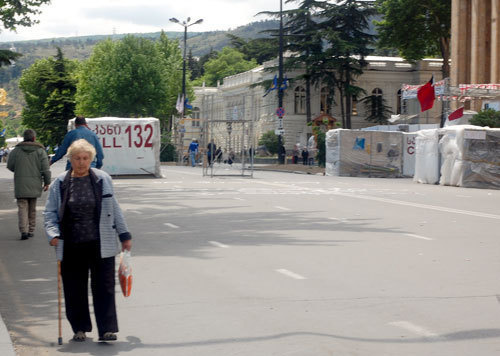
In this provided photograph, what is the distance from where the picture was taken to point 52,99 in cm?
9838

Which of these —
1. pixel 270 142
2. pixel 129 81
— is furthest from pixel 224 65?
pixel 270 142

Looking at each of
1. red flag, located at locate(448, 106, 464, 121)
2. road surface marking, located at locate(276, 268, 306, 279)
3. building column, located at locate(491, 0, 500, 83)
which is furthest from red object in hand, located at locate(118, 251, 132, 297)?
building column, located at locate(491, 0, 500, 83)

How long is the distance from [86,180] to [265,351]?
1687 millimetres

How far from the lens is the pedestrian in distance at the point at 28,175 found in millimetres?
13719

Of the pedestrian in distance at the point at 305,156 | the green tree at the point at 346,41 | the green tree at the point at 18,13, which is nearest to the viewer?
the green tree at the point at 18,13

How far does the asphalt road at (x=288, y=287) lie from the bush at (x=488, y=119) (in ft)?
74.9

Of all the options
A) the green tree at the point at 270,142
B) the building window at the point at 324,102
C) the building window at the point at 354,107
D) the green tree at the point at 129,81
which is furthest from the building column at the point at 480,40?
the green tree at the point at 129,81

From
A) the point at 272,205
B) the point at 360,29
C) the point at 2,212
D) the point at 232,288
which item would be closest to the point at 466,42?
the point at 360,29

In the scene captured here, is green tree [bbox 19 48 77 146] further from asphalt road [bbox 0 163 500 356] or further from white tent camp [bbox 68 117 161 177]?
asphalt road [bbox 0 163 500 356]

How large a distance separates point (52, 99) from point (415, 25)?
1737 inches

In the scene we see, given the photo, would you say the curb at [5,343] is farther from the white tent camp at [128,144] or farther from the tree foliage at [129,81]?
the tree foliage at [129,81]

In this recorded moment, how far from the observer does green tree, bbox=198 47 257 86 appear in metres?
137

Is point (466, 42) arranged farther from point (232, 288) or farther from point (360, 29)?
point (232, 288)

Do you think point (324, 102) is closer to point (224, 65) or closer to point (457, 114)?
point (457, 114)
